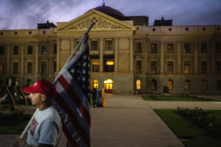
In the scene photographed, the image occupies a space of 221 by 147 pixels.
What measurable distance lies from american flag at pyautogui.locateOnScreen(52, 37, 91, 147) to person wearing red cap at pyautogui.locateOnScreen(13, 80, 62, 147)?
2.40ft

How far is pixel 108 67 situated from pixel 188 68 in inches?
754

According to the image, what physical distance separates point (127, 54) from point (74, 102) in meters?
37.7

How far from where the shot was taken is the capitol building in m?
40.8

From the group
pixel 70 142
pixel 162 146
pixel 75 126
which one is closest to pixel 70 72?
pixel 75 126

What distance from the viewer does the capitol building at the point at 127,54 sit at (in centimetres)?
4084

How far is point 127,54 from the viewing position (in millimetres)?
40906

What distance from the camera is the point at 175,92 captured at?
145 feet

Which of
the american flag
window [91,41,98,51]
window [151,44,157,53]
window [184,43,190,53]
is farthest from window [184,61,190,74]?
the american flag

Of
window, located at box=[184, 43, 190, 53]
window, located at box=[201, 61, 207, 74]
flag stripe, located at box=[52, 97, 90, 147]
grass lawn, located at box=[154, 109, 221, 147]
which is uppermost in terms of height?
window, located at box=[184, 43, 190, 53]

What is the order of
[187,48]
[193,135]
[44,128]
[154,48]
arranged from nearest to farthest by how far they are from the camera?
[44,128]
[193,135]
[187,48]
[154,48]

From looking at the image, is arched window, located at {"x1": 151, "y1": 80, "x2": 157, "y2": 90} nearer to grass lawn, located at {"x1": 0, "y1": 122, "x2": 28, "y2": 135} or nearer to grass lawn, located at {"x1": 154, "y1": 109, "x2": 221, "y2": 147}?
grass lawn, located at {"x1": 154, "y1": 109, "x2": 221, "y2": 147}

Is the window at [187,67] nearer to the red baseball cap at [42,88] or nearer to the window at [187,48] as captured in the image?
the window at [187,48]

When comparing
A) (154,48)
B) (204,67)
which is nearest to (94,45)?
(154,48)

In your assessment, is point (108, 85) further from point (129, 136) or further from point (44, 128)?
point (44, 128)
